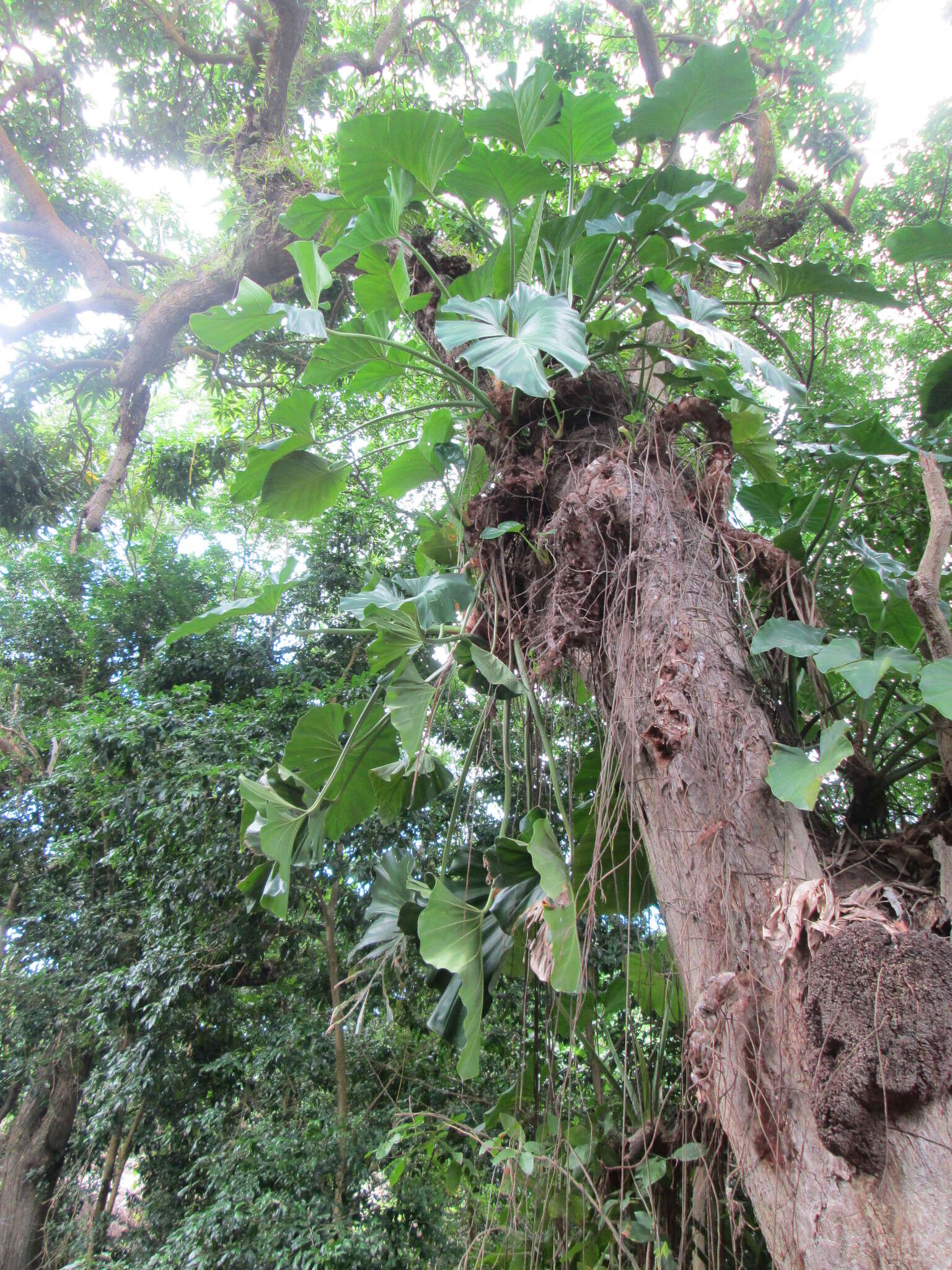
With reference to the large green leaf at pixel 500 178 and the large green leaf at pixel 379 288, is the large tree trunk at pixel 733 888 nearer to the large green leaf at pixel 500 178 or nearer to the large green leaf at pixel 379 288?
the large green leaf at pixel 379 288

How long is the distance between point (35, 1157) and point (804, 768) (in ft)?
18.7

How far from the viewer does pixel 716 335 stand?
54.8 inches

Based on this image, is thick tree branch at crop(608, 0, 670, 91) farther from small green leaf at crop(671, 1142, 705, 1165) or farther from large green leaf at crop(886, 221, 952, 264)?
small green leaf at crop(671, 1142, 705, 1165)

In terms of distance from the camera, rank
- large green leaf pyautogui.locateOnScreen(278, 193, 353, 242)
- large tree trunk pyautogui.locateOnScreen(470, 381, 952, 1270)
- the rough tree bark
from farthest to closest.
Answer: the rough tree bark < large green leaf pyautogui.locateOnScreen(278, 193, 353, 242) < large tree trunk pyautogui.locateOnScreen(470, 381, 952, 1270)

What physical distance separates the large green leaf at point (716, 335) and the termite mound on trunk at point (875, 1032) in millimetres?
1086

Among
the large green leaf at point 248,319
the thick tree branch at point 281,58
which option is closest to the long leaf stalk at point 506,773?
the large green leaf at point 248,319

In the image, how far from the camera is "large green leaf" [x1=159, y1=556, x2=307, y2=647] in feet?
4.91

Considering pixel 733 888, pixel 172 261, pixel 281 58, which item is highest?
pixel 281 58

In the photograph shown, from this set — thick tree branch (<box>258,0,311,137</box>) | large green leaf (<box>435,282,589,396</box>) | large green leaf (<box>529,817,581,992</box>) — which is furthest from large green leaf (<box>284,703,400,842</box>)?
thick tree branch (<box>258,0,311,137</box>)

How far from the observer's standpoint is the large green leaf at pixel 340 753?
1.79 m

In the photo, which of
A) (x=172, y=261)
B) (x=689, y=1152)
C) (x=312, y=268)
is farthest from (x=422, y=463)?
(x=172, y=261)

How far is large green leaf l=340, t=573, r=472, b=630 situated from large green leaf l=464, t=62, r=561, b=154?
3.70 feet

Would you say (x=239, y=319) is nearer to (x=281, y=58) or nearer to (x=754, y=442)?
(x=754, y=442)

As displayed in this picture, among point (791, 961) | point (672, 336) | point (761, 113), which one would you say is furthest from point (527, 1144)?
point (761, 113)
